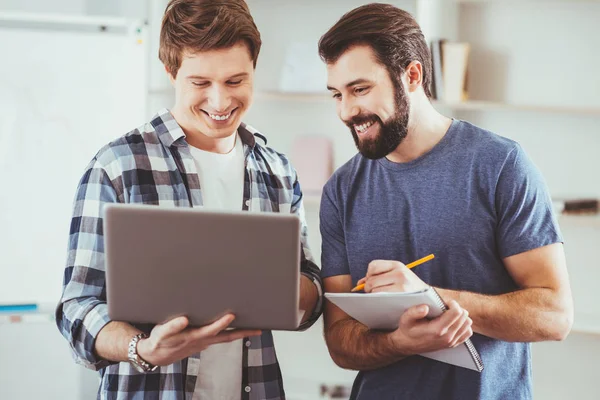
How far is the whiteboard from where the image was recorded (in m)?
2.66

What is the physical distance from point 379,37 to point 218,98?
1.19ft

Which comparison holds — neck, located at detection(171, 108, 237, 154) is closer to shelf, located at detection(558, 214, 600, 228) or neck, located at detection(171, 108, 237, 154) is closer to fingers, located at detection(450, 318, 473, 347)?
fingers, located at detection(450, 318, 473, 347)

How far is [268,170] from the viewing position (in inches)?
69.9

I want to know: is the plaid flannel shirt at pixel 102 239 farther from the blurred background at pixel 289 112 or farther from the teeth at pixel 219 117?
the blurred background at pixel 289 112

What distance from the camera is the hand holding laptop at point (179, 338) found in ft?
4.30

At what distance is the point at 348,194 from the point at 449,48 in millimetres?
1398

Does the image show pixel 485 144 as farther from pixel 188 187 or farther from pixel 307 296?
pixel 188 187

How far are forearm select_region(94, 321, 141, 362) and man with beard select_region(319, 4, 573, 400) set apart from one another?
453mm

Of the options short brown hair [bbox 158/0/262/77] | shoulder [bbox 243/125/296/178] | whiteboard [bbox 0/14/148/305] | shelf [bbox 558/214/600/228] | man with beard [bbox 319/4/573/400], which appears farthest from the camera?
shelf [bbox 558/214/600/228]

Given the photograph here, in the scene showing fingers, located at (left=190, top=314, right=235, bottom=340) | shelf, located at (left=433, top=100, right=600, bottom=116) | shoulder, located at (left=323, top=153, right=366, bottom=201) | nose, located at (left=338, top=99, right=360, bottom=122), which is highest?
shelf, located at (left=433, top=100, right=600, bottom=116)

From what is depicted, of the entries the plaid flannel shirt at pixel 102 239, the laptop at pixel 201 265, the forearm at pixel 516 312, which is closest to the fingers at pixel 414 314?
the forearm at pixel 516 312

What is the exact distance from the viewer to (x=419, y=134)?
165 cm

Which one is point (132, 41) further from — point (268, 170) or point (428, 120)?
point (428, 120)

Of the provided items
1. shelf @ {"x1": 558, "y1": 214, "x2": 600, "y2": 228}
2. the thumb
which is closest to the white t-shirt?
the thumb
